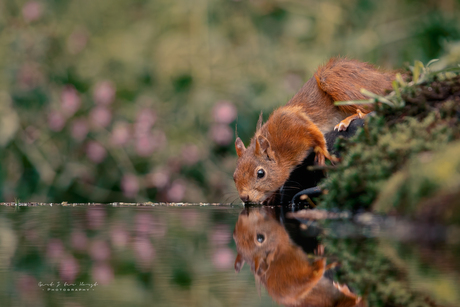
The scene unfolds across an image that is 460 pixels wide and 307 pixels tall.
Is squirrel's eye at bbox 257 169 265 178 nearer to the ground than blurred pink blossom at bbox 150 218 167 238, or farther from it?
nearer to the ground

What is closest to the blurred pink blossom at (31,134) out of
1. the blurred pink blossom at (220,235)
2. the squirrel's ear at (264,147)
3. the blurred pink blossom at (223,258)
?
the squirrel's ear at (264,147)

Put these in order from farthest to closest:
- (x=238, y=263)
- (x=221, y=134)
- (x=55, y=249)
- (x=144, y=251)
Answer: (x=221, y=134)
(x=55, y=249)
(x=144, y=251)
(x=238, y=263)

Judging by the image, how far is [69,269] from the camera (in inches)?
55.4

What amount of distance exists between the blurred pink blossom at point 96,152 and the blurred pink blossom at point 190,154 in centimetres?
68

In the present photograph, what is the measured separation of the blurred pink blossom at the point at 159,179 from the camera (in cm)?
457

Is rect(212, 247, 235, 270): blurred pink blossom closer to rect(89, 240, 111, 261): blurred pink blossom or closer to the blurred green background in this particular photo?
rect(89, 240, 111, 261): blurred pink blossom

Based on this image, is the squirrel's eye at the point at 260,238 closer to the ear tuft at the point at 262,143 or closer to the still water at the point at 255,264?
the still water at the point at 255,264

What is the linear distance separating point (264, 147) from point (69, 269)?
215 cm

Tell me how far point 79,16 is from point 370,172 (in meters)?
4.07

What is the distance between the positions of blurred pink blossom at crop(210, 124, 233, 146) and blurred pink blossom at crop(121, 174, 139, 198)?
2.42ft

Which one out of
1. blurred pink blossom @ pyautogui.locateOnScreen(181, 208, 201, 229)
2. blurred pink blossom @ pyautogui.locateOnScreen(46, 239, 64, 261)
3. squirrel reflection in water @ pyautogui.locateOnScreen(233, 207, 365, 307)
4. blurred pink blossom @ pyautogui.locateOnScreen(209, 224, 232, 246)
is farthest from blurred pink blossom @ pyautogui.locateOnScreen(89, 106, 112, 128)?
squirrel reflection in water @ pyautogui.locateOnScreen(233, 207, 365, 307)

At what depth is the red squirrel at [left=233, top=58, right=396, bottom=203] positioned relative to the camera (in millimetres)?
3273

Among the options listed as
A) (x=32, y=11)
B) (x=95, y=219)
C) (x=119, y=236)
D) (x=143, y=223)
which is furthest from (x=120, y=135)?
(x=119, y=236)

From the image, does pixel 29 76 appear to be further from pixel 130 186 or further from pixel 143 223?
pixel 143 223
